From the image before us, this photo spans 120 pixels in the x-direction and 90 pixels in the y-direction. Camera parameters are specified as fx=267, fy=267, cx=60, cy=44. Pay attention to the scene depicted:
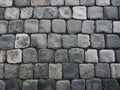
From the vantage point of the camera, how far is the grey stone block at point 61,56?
451 centimetres

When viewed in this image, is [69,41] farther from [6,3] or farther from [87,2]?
[6,3]

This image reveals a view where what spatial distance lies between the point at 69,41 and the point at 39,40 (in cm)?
52

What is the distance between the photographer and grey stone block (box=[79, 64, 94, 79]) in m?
4.46

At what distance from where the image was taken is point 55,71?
14.6 ft

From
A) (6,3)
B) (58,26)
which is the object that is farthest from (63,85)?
(6,3)

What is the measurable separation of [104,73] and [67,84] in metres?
0.65

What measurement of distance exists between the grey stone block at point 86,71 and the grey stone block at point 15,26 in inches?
48.3

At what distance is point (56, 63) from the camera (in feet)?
14.8

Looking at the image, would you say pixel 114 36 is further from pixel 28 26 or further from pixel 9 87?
pixel 9 87

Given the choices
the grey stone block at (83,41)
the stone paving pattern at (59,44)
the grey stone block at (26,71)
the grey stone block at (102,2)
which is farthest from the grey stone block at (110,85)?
the grey stone block at (102,2)

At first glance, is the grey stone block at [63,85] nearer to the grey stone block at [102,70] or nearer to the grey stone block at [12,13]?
the grey stone block at [102,70]

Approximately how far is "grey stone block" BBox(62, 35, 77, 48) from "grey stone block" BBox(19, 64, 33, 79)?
2.26 feet

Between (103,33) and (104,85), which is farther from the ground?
(103,33)

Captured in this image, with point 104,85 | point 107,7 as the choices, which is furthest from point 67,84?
point 107,7
